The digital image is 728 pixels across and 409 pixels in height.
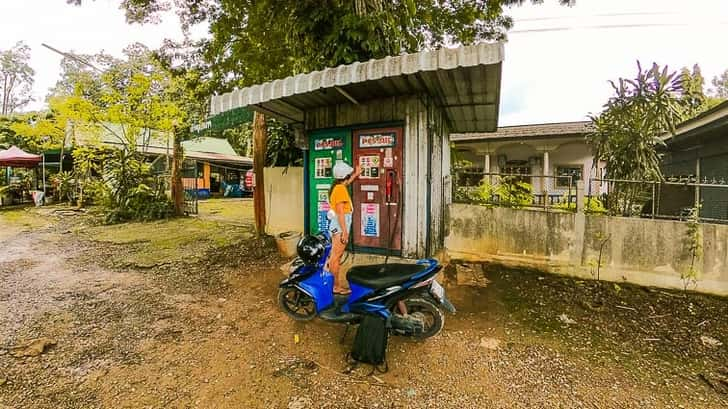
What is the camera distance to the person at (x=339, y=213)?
3.46 m

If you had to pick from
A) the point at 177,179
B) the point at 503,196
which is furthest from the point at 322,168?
the point at 177,179

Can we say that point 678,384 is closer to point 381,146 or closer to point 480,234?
point 480,234

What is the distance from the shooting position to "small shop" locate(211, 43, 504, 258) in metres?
3.86

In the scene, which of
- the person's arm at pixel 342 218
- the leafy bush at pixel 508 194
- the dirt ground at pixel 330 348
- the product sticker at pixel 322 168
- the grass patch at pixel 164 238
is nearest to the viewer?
the dirt ground at pixel 330 348

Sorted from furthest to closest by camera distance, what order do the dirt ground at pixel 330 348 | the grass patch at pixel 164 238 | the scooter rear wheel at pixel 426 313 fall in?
the grass patch at pixel 164 238 < the scooter rear wheel at pixel 426 313 < the dirt ground at pixel 330 348

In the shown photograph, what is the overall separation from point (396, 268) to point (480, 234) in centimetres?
264

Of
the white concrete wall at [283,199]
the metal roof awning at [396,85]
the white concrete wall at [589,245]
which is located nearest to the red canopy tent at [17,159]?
the white concrete wall at [283,199]

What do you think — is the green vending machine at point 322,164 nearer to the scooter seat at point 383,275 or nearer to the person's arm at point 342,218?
the person's arm at point 342,218

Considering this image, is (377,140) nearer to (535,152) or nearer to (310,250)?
(310,250)

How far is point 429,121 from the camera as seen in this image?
4.38 m

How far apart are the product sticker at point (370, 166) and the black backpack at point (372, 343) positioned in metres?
2.33

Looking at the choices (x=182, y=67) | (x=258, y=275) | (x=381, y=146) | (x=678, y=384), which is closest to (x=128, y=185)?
(x=182, y=67)

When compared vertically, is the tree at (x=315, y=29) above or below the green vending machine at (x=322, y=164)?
above

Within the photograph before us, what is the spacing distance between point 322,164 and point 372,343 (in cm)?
307
